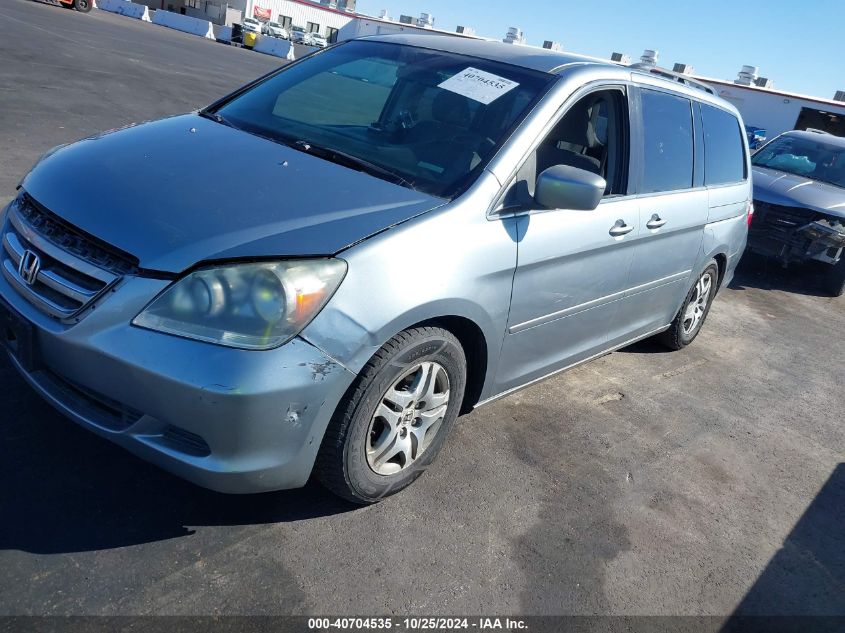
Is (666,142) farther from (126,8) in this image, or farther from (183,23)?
(126,8)

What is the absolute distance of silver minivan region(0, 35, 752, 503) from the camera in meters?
2.30

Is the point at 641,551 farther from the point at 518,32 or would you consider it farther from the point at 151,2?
the point at 151,2

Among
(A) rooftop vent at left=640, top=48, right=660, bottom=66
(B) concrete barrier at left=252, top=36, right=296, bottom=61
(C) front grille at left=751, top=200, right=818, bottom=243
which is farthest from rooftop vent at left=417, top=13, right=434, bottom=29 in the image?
(C) front grille at left=751, top=200, right=818, bottom=243

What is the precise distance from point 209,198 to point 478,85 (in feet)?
4.81

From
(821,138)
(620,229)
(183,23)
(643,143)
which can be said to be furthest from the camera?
(183,23)

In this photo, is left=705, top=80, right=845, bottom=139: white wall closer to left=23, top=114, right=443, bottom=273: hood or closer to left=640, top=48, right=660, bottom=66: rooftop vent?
left=640, top=48, right=660, bottom=66: rooftop vent

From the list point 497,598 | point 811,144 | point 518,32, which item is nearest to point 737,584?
point 497,598

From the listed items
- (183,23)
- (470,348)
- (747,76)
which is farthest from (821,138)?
(183,23)

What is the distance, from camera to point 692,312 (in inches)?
210

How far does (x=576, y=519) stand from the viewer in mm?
3156

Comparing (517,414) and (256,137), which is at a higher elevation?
(256,137)

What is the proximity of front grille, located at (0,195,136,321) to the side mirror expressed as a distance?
64.9 inches

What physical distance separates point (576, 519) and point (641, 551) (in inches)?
11.5

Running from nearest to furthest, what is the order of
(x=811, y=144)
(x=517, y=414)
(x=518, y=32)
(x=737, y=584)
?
1. (x=737, y=584)
2. (x=517, y=414)
3. (x=811, y=144)
4. (x=518, y=32)
